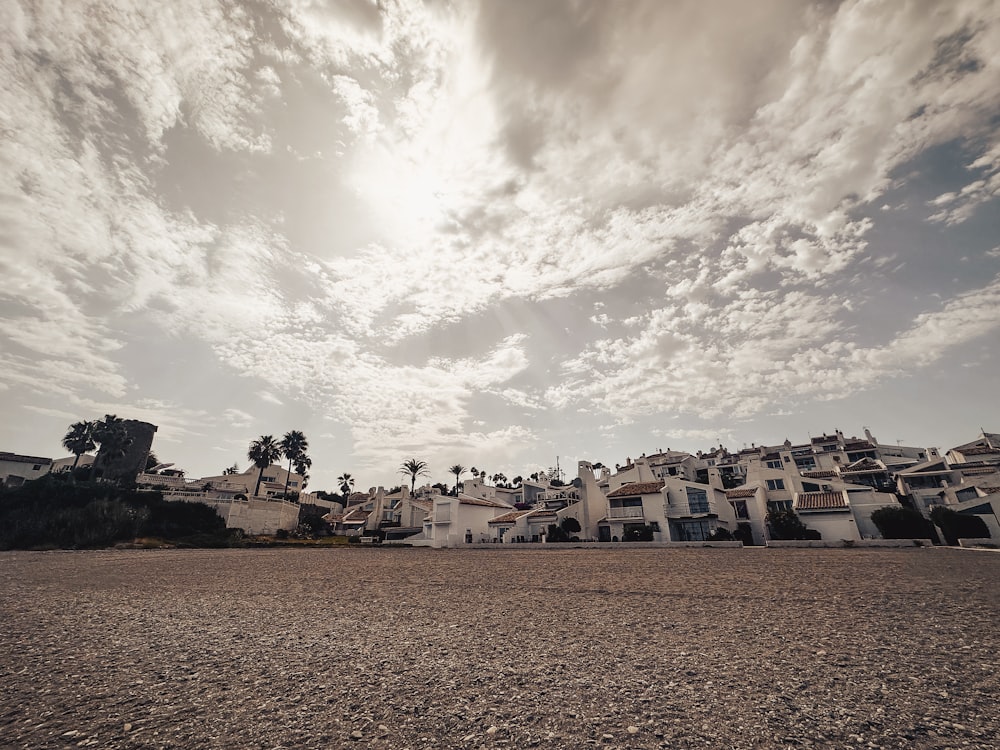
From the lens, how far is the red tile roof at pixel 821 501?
40031mm

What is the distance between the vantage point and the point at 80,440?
72375 mm

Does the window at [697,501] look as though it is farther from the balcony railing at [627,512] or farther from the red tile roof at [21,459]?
the red tile roof at [21,459]

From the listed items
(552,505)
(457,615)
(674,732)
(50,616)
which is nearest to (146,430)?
(552,505)

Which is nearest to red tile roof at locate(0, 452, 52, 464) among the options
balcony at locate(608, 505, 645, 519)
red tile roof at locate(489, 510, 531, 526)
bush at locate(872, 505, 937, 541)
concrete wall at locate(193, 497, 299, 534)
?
concrete wall at locate(193, 497, 299, 534)

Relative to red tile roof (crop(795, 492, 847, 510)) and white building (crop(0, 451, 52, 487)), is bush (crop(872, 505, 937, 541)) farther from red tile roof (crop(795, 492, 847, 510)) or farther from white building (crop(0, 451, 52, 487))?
Result: white building (crop(0, 451, 52, 487))

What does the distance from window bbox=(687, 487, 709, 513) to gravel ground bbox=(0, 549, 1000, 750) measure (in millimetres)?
33764

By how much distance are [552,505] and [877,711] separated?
65.3m

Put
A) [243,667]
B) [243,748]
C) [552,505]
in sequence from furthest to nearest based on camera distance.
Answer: [552,505]
[243,667]
[243,748]

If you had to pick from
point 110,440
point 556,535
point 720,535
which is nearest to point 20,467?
point 110,440

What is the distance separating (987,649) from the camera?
6531mm

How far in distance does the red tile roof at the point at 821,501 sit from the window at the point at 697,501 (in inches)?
328

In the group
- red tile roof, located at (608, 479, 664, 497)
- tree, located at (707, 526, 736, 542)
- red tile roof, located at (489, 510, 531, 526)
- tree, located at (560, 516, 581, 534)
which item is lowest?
tree, located at (707, 526, 736, 542)

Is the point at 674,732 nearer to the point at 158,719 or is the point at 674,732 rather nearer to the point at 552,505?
the point at 158,719

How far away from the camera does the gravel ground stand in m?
4.27
